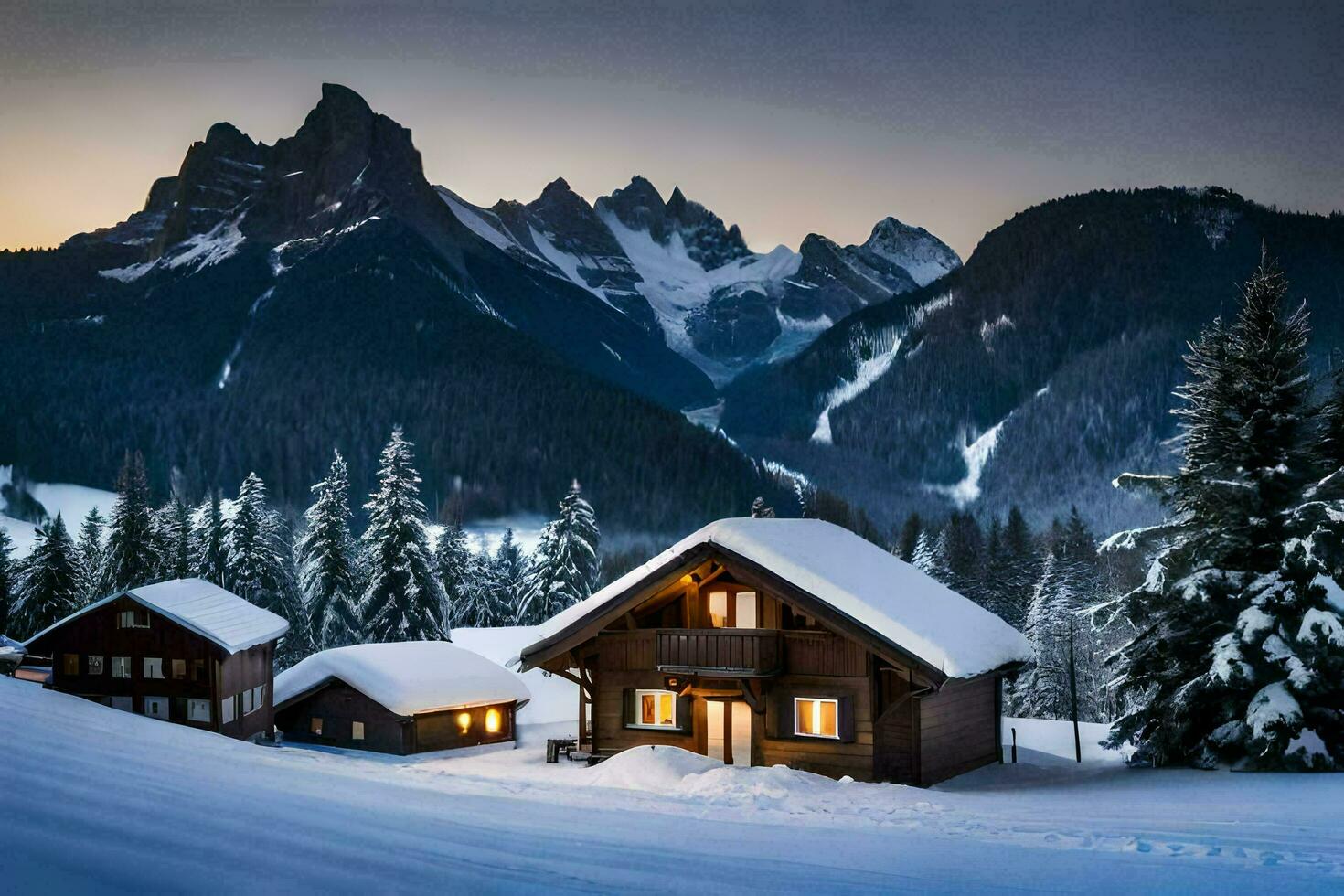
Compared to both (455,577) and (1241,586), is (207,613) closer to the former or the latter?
(455,577)

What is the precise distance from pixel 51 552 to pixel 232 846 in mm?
61212

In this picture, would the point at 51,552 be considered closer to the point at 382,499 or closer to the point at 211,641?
the point at 382,499

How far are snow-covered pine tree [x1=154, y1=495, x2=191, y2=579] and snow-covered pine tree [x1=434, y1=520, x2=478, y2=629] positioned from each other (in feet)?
50.1

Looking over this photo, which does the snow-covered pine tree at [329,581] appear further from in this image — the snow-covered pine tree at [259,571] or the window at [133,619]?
the window at [133,619]

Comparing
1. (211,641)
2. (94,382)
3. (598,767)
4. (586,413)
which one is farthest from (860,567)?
(94,382)

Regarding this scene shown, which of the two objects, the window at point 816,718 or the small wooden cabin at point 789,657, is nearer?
the small wooden cabin at point 789,657

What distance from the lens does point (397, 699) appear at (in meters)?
39.0

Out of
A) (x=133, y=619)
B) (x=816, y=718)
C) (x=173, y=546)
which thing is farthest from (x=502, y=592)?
(x=816, y=718)

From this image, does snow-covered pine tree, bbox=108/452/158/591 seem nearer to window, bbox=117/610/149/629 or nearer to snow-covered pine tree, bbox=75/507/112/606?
snow-covered pine tree, bbox=75/507/112/606

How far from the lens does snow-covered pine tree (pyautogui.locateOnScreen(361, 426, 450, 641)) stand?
54438mm

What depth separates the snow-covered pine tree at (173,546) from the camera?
61.5 meters

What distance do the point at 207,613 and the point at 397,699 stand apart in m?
9.69

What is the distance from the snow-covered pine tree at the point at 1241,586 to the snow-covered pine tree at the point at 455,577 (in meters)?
46.7

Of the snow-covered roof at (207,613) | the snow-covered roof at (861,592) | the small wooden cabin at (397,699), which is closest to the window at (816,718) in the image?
the snow-covered roof at (861,592)
